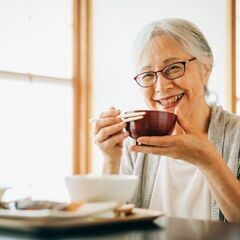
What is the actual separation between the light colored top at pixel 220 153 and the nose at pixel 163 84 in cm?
20

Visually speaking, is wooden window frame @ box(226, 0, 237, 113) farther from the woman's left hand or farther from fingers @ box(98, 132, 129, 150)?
the woman's left hand

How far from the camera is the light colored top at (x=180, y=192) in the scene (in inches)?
67.1

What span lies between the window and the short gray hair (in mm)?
2200

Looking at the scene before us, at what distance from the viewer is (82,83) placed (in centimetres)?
429

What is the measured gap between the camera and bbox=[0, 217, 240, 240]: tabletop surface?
81 centimetres

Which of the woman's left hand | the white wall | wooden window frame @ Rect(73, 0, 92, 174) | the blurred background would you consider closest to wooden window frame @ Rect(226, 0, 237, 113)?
the blurred background

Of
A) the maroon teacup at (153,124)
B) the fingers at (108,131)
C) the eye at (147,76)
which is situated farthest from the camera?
the eye at (147,76)

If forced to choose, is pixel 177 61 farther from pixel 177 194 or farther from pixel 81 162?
pixel 81 162

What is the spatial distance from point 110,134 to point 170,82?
37 centimetres

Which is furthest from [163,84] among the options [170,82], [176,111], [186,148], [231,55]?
[231,55]

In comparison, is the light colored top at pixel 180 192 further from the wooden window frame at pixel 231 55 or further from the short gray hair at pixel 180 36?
the wooden window frame at pixel 231 55

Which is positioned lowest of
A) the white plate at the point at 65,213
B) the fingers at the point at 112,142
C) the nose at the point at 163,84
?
the white plate at the point at 65,213

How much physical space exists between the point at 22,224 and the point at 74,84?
11.4 ft

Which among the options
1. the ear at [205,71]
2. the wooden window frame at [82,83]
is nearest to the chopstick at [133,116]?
the ear at [205,71]
